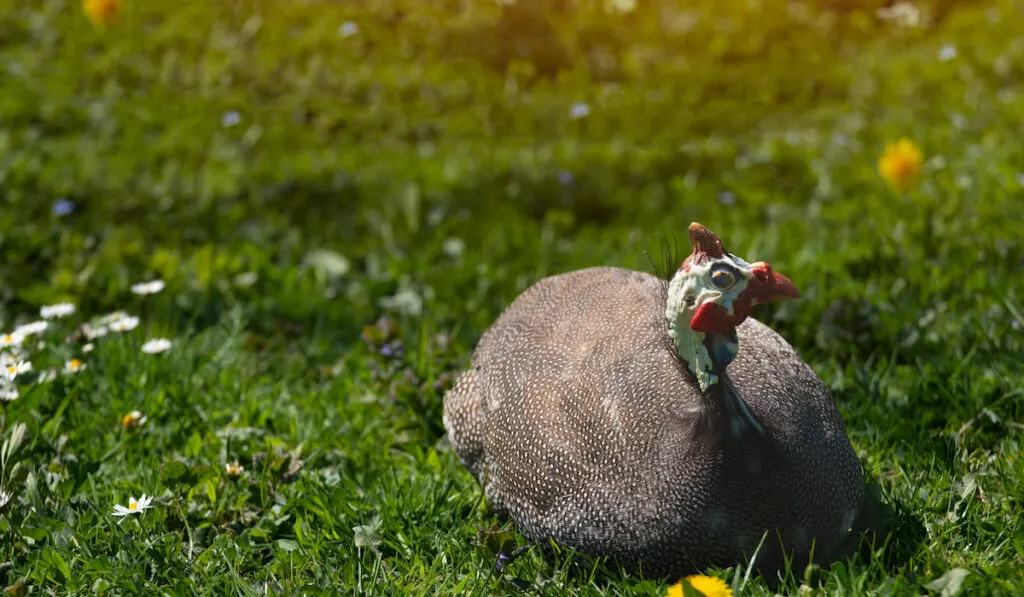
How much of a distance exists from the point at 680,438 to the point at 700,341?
229 millimetres

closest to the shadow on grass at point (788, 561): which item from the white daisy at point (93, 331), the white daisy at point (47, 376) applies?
the white daisy at point (47, 376)

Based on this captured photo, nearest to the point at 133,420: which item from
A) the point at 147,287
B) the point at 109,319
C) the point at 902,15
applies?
the point at 109,319

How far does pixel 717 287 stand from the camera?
2215 millimetres

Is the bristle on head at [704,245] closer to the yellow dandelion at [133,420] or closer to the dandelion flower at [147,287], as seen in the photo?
the yellow dandelion at [133,420]

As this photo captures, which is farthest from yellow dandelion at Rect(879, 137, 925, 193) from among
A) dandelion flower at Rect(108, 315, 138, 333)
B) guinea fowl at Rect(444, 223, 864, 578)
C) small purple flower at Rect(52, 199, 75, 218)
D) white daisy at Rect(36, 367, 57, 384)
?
small purple flower at Rect(52, 199, 75, 218)

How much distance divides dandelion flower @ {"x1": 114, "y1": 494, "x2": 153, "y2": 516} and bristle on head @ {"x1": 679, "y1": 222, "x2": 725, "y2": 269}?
147cm

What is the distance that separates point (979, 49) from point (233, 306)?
15.4 feet

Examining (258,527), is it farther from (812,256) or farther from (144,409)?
(812,256)

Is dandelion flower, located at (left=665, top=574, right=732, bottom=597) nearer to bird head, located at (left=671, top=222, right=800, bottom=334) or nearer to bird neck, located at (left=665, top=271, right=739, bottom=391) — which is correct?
bird neck, located at (left=665, top=271, right=739, bottom=391)

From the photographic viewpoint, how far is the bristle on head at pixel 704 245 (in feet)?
7.30

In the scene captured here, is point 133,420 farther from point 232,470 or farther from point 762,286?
point 762,286

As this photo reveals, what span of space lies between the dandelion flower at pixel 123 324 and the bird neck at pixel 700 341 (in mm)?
2038

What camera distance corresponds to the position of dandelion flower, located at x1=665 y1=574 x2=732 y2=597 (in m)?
2.14

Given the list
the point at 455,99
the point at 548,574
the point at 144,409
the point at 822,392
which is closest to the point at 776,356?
the point at 822,392
